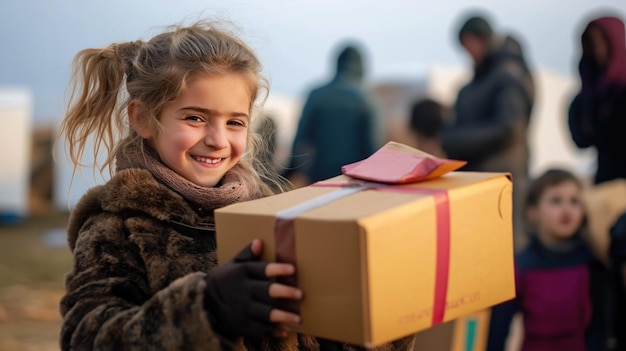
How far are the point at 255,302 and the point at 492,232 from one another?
0.48 m

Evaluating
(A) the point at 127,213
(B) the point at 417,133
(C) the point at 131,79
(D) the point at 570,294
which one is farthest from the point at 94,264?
(B) the point at 417,133

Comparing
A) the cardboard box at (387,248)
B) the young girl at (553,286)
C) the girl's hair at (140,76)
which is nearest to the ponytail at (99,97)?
the girl's hair at (140,76)

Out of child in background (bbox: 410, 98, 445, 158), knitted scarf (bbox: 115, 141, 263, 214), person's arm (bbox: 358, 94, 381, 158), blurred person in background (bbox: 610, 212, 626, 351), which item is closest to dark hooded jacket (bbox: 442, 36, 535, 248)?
blurred person in background (bbox: 610, 212, 626, 351)

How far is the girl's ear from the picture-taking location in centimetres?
208

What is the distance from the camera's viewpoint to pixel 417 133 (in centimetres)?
632

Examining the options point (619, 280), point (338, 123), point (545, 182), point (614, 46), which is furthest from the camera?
point (338, 123)

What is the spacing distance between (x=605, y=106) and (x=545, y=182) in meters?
0.48

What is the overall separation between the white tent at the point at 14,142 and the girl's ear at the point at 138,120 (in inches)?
348

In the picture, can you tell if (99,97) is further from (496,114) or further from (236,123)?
(496,114)

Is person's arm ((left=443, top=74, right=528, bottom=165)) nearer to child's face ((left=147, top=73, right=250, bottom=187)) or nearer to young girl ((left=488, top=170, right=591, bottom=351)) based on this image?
young girl ((left=488, top=170, right=591, bottom=351))

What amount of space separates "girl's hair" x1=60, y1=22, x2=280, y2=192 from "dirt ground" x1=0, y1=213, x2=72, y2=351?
2212mm

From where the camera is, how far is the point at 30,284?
25.8 feet

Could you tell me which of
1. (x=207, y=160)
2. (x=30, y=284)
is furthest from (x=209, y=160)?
(x=30, y=284)

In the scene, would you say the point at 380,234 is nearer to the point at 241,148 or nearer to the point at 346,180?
the point at 346,180
